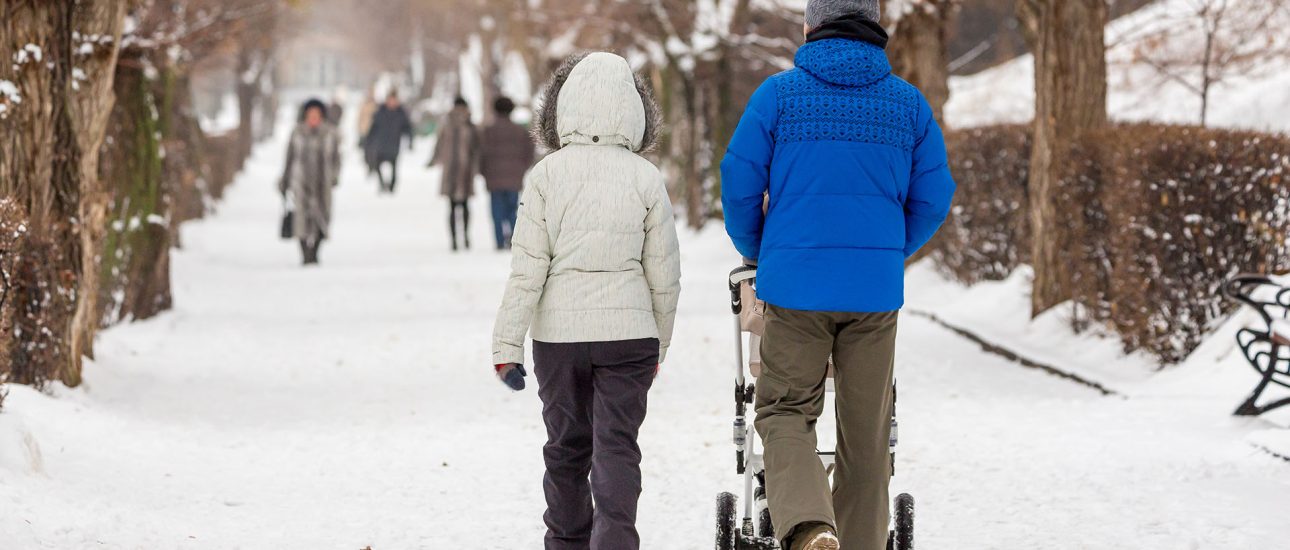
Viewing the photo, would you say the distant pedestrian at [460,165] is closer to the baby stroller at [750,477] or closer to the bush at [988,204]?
the bush at [988,204]

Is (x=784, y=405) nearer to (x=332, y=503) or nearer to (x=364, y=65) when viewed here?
(x=332, y=503)

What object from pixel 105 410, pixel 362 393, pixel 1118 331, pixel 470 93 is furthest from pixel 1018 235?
pixel 470 93

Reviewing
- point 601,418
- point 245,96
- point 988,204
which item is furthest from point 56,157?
point 245,96

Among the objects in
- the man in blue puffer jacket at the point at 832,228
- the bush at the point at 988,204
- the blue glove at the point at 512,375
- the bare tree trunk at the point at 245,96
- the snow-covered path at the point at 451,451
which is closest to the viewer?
the man in blue puffer jacket at the point at 832,228

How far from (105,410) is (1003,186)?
7.56 metres

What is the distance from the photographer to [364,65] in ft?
259

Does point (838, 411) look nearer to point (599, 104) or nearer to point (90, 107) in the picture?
point (599, 104)

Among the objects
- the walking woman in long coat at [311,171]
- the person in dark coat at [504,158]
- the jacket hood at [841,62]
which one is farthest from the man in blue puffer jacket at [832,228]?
the person in dark coat at [504,158]

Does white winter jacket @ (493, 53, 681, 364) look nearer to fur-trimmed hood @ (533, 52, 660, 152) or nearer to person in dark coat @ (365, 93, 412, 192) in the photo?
fur-trimmed hood @ (533, 52, 660, 152)

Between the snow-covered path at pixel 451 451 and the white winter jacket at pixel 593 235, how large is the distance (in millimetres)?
1420

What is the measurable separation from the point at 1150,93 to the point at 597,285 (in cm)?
2072

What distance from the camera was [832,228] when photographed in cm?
438

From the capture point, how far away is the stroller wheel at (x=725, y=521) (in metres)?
4.75

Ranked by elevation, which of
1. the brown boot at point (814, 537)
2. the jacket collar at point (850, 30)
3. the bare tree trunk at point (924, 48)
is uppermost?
the bare tree trunk at point (924, 48)
